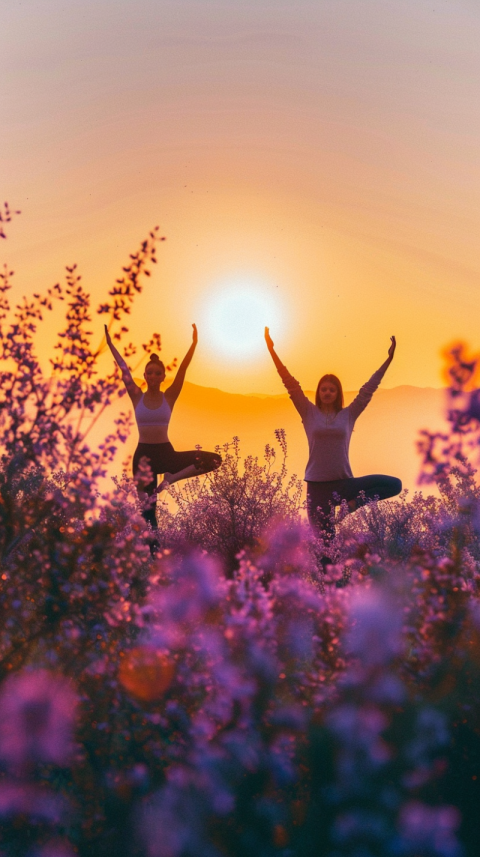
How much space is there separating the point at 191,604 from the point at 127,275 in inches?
79.9

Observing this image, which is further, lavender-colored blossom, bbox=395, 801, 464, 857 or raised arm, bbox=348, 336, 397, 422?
raised arm, bbox=348, 336, 397, 422

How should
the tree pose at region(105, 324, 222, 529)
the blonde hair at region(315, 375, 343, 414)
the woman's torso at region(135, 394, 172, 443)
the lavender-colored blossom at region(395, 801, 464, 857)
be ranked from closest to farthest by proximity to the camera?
the lavender-colored blossom at region(395, 801, 464, 857) → the blonde hair at region(315, 375, 343, 414) → the tree pose at region(105, 324, 222, 529) → the woman's torso at region(135, 394, 172, 443)

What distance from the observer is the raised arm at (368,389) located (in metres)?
9.62

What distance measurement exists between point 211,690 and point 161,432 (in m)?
6.76

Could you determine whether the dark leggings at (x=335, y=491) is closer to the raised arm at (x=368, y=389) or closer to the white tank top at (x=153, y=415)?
the raised arm at (x=368, y=389)

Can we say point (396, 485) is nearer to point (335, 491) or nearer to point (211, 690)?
point (335, 491)

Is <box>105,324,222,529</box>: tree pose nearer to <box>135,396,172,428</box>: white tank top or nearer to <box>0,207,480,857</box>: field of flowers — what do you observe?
<box>135,396,172,428</box>: white tank top

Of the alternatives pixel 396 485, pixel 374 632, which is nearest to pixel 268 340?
pixel 396 485

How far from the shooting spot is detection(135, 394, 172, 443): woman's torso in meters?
10.0

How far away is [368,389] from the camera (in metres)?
9.65

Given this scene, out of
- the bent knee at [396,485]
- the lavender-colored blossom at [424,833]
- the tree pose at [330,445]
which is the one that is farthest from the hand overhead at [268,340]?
the lavender-colored blossom at [424,833]

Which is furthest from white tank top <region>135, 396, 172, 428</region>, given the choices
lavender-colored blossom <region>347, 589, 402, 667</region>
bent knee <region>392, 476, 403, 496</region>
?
lavender-colored blossom <region>347, 589, 402, 667</region>

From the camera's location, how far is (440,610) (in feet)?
11.8

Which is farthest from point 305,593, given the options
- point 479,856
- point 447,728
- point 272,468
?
point 272,468
